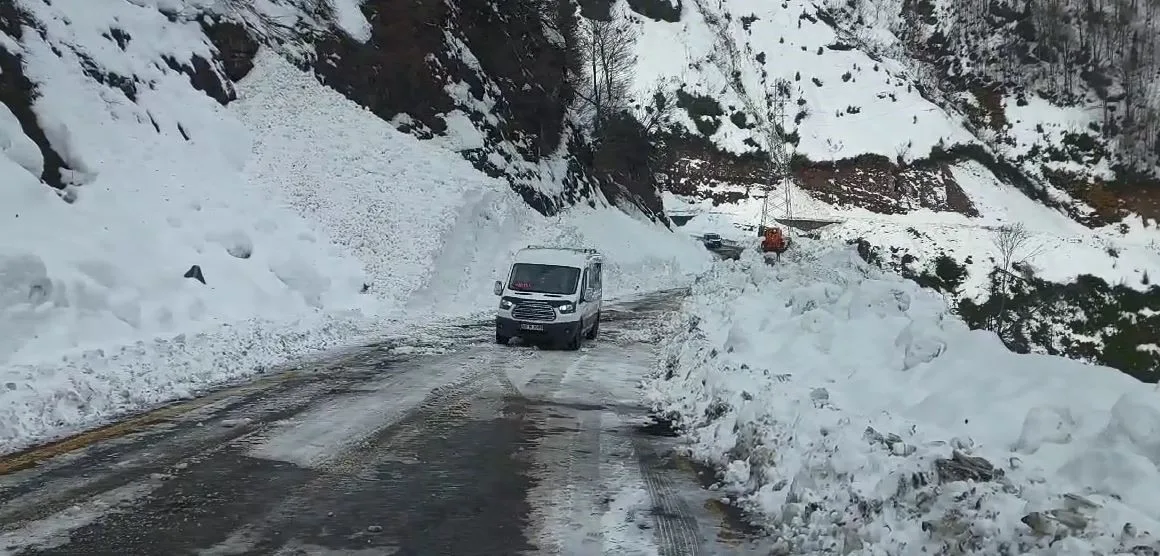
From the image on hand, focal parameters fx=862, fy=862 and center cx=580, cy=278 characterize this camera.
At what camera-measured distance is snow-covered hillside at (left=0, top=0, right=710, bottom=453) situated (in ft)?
43.7

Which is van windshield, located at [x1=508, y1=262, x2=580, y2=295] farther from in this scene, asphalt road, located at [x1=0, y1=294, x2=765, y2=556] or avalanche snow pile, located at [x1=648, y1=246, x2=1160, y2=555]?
avalanche snow pile, located at [x1=648, y1=246, x2=1160, y2=555]

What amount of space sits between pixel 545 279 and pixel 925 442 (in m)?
13.2

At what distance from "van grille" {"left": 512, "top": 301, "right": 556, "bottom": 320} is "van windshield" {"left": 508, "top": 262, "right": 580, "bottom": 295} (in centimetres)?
45

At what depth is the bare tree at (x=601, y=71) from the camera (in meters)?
58.2

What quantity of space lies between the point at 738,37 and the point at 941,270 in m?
70.0

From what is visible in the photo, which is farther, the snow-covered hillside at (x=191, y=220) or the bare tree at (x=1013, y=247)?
the bare tree at (x=1013, y=247)

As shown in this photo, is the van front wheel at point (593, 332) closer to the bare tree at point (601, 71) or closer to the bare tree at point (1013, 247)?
the bare tree at point (601, 71)

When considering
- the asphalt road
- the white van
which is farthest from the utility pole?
the asphalt road

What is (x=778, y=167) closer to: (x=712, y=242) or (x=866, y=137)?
(x=866, y=137)

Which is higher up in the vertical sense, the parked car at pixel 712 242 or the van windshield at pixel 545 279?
the parked car at pixel 712 242

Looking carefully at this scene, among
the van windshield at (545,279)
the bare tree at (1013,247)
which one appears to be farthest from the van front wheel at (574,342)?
the bare tree at (1013,247)

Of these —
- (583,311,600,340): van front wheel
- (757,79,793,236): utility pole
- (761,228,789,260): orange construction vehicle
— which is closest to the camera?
(583,311,600,340): van front wheel

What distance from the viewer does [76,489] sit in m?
6.79

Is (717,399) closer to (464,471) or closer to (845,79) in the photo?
(464,471)
